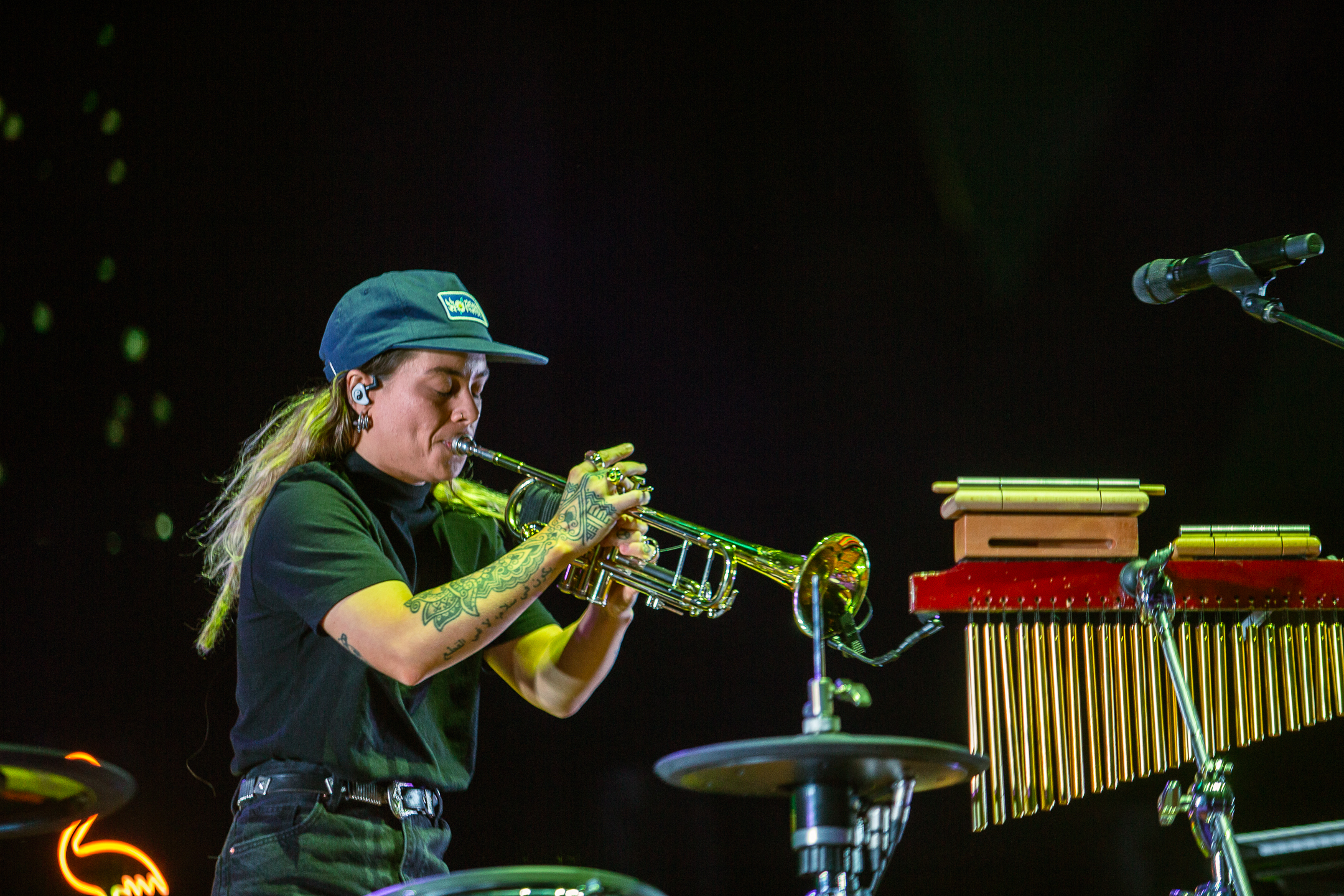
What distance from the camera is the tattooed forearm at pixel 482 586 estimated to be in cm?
256

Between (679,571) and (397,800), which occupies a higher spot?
(679,571)

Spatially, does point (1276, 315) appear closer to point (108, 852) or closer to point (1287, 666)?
point (1287, 666)

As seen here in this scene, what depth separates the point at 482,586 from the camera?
8.64 feet

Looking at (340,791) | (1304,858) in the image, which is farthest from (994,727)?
(340,791)

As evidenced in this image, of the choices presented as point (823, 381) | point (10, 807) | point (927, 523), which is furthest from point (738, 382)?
point (10, 807)

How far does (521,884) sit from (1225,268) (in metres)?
2.11

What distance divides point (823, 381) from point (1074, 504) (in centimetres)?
141

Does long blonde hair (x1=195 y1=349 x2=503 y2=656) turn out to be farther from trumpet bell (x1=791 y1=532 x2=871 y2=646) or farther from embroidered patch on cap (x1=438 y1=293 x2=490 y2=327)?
trumpet bell (x1=791 y1=532 x2=871 y2=646)

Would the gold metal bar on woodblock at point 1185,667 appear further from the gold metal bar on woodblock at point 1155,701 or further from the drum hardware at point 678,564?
the drum hardware at point 678,564

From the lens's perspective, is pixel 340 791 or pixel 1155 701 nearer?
pixel 340 791

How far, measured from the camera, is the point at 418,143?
14.5 ft

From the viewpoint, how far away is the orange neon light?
146 inches

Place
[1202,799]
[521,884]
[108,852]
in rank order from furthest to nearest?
[108,852] < [1202,799] < [521,884]

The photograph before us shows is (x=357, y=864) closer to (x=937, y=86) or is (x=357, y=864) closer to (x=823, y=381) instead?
(x=823, y=381)
